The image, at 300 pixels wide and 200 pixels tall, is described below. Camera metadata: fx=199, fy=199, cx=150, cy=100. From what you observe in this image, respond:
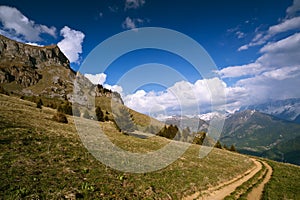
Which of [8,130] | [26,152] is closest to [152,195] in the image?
[26,152]

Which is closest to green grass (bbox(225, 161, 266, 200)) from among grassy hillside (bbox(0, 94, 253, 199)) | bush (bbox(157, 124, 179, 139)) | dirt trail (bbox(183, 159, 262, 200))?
dirt trail (bbox(183, 159, 262, 200))

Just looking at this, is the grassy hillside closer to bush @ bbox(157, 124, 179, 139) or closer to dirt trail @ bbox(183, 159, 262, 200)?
dirt trail @ bbox(183, 159, 262, 200)

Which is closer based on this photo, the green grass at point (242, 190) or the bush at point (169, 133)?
the green grass at point (242, 190)

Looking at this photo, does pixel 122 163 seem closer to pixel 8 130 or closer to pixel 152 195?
pixel 152 195

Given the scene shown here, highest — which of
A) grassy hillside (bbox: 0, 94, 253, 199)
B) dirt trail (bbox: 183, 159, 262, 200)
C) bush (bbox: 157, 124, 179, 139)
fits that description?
bush (bbox: 157, 124, 179, 139)

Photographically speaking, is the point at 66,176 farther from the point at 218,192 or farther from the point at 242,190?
the point at 242,190

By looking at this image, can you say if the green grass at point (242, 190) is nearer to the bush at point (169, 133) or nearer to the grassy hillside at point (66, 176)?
the grassy hillside at point (66, 176)

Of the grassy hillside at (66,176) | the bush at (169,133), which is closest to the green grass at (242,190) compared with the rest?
the grassy hillside at (66,176)

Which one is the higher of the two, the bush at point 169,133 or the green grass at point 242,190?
the bush at point 169,133

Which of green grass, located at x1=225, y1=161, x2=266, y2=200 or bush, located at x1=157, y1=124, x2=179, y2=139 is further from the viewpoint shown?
bush, located at x1=157, y1=124, x2=179, y2=139

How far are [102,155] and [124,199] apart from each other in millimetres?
10612

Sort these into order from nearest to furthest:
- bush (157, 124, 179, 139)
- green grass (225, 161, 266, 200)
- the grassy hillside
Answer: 1. the grassy hillside
2. green grass (225, 161, 266, 200)
3. bush (157, 124, 179, 139)

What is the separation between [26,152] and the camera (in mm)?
18938

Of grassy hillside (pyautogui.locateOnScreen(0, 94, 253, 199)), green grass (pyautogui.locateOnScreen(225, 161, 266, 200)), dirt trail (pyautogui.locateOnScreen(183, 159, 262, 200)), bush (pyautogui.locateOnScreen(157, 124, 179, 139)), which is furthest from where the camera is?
bush (pyautogui.locateOnScreen(157, 124, 179, 139))
